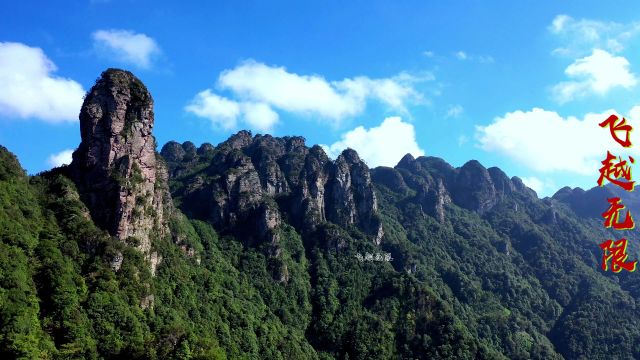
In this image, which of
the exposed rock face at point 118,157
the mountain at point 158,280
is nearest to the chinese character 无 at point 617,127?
the mountain at point 158,280

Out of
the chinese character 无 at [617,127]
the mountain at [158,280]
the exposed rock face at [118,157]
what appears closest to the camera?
the chinese character 无 at [617,127]

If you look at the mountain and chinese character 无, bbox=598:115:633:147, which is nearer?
chinese character 无, bbox=598:115:633:147

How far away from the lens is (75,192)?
398 ft

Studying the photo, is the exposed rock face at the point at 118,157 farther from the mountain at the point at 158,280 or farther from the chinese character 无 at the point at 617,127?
the chinese character 无 at the point at 617,127

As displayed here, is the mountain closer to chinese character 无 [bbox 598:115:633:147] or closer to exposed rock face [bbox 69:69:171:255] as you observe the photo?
exposed rock face [bbox 69:69:171:255]

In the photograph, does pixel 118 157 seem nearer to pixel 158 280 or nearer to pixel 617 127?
pixel 158 280

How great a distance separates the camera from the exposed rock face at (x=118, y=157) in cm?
12281

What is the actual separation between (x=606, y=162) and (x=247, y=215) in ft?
511

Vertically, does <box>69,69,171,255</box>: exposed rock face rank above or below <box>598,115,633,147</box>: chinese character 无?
above

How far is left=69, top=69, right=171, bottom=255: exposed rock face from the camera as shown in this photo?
123 meters

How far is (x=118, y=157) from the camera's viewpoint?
12688cm

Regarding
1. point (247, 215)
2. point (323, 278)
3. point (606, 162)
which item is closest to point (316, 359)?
point (323, 278)

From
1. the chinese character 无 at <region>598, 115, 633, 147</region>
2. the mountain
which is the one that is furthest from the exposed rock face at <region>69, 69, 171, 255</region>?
the chinese character 无 at <region>598, 115, 633, 147</region>

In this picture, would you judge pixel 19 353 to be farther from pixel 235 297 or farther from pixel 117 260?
pixel 235 297
